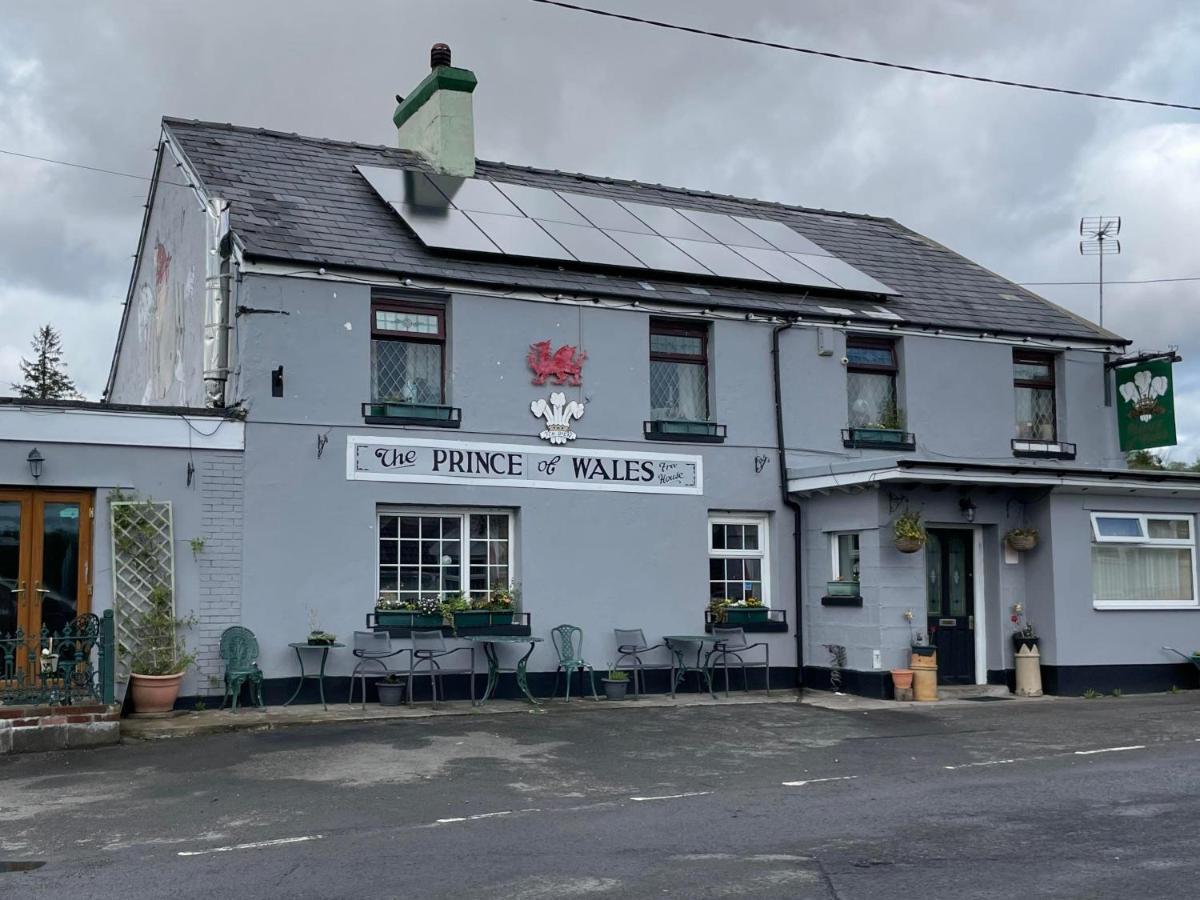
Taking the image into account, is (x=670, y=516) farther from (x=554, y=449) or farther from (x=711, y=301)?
(x=711, y=301)

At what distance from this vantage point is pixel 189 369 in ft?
57.7

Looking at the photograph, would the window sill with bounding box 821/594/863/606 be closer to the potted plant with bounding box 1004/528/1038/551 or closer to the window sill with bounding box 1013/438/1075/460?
the potted plant with bounding box 1004/528/1038/551

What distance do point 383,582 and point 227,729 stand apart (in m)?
3.13

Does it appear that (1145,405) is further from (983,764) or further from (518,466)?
(983,764)

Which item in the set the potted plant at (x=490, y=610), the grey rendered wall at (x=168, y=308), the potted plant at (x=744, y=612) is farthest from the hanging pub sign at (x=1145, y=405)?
the grey rendered wall at (x=168, y=308)

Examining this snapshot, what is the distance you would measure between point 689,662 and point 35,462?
8553 mm

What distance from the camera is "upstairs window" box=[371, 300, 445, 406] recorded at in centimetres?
1598

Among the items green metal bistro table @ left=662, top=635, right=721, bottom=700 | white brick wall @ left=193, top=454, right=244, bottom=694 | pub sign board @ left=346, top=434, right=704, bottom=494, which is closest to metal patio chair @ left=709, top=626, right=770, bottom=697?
green metal bistro table @ left=662, top=635, right=721, bottom=700

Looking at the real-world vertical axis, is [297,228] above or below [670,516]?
above

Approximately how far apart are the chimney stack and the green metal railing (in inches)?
383

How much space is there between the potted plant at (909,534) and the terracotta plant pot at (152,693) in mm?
8920

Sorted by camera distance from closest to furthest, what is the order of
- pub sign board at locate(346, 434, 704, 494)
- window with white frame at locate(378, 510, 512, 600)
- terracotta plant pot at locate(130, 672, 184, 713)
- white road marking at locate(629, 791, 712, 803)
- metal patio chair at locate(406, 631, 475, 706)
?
white road marking at locate(629, 791, 712, 803) < terracotta plant pot at locate(130, 672, 184, 713) < metal patio chair at locate(406, 631, 475, 706) < pub sign board at locate(346, 434, 704, 494) < window with white frame at locate(378, 510, 512, 600)

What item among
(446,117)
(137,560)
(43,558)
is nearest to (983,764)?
(137,560)

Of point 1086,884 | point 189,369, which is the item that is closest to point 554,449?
point 189,369
